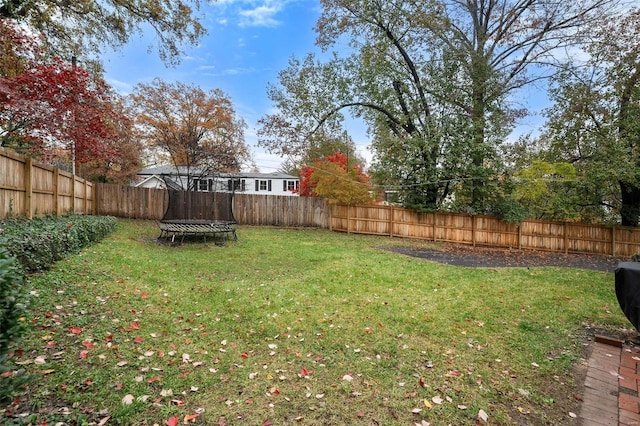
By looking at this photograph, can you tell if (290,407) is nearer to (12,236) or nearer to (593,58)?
(12,236)

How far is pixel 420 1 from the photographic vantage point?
512 inches

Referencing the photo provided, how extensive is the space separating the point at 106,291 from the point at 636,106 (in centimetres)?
1701

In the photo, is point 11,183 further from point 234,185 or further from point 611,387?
point 234,185

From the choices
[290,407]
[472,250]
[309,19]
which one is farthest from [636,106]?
[290,407]

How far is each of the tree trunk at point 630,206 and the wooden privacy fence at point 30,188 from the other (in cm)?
1904

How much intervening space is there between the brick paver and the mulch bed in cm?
549

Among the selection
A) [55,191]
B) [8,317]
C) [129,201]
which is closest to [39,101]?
[55,191]

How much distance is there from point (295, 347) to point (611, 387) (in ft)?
9.56

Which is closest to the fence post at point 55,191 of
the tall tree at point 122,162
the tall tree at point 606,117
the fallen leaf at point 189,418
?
the fallen leaf at point 189,418

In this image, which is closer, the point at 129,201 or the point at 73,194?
the point at 73,194

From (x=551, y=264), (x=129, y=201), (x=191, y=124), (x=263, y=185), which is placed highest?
(x=191, y=124)

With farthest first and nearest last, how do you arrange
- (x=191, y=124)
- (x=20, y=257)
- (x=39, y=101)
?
(x=191, y=124) < (x=39, y=101) < (x=20, y=257)

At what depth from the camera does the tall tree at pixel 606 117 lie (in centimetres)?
1121

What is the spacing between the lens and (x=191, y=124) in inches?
739
